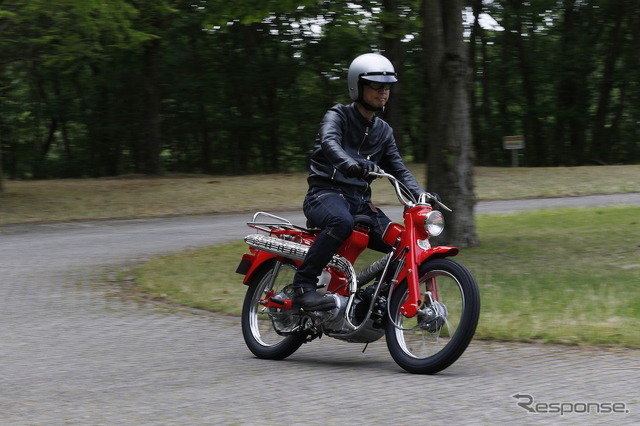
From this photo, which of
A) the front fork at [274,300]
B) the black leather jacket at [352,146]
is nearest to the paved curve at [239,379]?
the front fork at [274,300]

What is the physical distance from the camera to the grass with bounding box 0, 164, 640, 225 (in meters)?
23.6

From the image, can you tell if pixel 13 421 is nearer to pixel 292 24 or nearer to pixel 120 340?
pixel 120 340

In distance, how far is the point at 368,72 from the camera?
631 cm

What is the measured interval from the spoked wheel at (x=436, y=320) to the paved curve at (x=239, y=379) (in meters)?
0.14

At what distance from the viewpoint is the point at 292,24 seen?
117 feet

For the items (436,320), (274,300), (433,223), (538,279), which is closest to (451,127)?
(538,279)

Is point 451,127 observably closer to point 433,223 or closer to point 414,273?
point 433,223

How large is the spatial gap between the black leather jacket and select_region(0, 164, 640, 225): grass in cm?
1628

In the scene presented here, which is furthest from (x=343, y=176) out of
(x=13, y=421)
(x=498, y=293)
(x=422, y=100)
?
(x=422, y=100)

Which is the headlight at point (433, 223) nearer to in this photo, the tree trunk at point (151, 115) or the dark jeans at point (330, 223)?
the dark jeans at point (330, 223)

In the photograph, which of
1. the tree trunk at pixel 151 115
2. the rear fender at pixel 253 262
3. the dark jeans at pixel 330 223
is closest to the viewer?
the dark jeans at pixel 330 223

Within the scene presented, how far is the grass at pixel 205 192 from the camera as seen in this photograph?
23562 mm

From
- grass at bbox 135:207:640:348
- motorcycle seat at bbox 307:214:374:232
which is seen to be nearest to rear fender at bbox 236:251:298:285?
motorcycle seat at bbox 307:214:374:232

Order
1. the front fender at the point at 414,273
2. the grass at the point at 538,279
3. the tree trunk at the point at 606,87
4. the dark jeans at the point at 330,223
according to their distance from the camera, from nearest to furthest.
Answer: the front fender at the point at 414,273 → the dark jeans at the point at 330,223 → the grass at the point at 538,279 → the tree trunk at the point at 606,87
